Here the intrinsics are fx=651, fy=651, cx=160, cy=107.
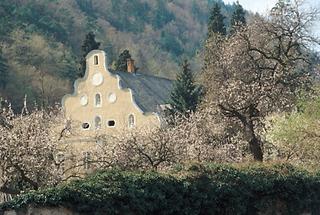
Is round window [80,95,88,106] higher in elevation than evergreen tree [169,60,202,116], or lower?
higher

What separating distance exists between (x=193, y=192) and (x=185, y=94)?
29.3m

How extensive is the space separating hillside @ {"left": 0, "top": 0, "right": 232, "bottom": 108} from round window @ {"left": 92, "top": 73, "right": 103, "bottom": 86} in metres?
7.92

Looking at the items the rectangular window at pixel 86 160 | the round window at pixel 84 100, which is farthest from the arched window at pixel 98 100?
the rectangular window at pixel 86 160

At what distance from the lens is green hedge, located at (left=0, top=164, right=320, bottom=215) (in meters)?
14.5

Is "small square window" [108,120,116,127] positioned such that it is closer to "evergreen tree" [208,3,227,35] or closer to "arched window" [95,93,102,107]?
"arched window" [95,93,102,107]

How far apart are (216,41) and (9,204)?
28.9m

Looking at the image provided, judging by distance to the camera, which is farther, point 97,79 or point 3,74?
point 3,74

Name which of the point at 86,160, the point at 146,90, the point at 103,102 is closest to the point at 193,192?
the point at 86,160

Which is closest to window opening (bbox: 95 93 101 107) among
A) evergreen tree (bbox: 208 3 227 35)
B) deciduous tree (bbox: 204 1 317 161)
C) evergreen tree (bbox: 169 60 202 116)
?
evergreen tree (bbox: 169 60 202 116)

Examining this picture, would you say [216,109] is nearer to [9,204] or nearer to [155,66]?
[9,204]

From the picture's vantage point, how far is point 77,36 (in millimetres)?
98188

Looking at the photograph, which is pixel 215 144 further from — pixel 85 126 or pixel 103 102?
pixel 85 126

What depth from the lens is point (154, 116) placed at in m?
48.4

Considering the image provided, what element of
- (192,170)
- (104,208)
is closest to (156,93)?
(192,170)
